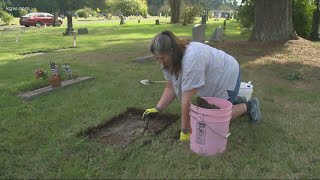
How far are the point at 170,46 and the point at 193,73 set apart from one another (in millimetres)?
355

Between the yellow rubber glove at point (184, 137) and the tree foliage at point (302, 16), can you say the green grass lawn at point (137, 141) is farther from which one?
the tree foliage at point (302, 16)

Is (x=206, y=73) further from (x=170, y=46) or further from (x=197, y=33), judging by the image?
(x=197, y=33)

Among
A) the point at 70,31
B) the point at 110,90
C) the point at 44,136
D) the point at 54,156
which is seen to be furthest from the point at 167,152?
the point at 70,31

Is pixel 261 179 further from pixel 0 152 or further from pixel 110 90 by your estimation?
pixel 110 90

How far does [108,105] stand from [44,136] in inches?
54.8

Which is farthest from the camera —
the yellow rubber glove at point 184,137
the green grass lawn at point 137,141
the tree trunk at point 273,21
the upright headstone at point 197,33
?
the tree trunk at point 273,21

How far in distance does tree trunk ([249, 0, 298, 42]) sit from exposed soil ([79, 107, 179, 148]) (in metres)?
7.04

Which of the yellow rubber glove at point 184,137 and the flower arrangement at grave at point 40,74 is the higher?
the flower arrangement at grave at point 40,74

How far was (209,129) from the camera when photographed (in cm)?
362

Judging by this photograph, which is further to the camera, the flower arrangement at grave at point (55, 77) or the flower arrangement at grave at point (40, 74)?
the flower arrangement at grave at point (40, 74)

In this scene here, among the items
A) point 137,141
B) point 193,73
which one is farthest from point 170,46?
point 137,141

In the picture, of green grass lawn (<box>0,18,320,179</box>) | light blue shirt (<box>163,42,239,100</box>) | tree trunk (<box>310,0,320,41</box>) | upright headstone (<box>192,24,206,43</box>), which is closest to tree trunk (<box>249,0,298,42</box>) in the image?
upright headstone (<box>192,24,206,43</box>)

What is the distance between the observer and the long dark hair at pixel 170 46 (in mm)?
3586

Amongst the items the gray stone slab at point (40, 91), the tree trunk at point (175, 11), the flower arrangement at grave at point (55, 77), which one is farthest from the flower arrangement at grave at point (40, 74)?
the tree trunk at point (175, 11)
